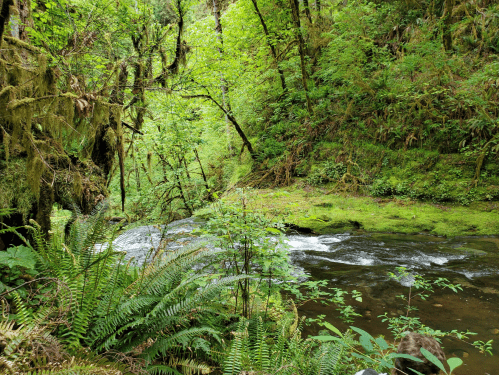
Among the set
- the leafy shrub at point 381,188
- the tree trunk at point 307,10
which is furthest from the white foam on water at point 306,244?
the tree trunk at point 307,10

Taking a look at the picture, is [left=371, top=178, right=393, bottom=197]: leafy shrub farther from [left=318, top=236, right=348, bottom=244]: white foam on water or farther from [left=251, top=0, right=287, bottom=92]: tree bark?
[left=251, top=0, right=287, bottom=92]: tree bark

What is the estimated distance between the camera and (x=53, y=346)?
1615 mm

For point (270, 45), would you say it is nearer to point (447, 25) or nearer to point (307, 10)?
point (307, 10)

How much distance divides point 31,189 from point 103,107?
55.6 inches

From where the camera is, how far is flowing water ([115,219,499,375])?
3748 mm

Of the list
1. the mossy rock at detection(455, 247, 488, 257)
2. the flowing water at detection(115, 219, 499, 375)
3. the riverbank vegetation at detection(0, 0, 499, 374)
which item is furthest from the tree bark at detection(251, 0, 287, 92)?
the mossy rock at detection(455, 247, 488, 257)

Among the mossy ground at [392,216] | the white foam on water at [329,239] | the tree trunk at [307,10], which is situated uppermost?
the tree trunk at [307,10]

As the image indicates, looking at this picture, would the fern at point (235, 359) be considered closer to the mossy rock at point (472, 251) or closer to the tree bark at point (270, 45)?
the mossy rock at point (472, 251)

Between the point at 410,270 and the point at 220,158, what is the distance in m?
10.8

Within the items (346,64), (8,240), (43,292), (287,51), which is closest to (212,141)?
(287,51)

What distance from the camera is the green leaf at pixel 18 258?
204 cm

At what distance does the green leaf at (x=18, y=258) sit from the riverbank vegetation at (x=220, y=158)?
0.02 metres

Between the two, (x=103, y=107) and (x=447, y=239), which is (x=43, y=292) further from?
(x=447, y=239)

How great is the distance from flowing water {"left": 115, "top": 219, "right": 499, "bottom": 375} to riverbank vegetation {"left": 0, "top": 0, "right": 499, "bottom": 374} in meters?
0.45
